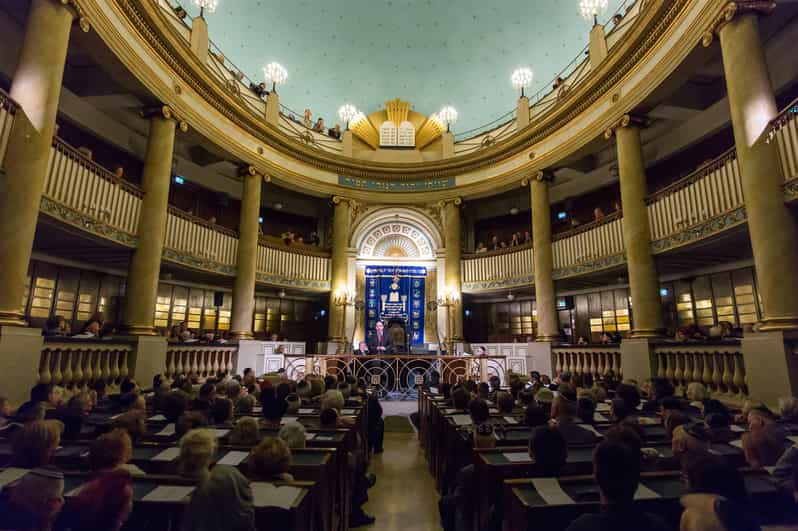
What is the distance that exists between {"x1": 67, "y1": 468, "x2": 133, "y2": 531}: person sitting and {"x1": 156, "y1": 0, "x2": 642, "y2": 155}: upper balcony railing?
36.3 ft

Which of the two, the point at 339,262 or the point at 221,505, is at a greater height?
the point at 339,262

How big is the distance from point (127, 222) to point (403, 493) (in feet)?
27.3

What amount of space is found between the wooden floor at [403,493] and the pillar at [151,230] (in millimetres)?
6114

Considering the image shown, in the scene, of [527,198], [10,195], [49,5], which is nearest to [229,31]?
[49,5]

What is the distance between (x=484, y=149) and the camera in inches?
591

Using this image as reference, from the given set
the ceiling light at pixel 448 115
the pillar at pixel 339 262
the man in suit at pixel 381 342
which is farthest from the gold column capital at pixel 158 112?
the ceiling light at pixel 448 115

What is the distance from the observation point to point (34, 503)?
1.88 metres

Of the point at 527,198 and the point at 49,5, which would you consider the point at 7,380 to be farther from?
the point at 527,198

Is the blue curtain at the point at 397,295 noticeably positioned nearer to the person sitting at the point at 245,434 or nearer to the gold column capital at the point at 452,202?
the gold column capital at the point at 452,202

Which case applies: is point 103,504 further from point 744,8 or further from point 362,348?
point 362,348

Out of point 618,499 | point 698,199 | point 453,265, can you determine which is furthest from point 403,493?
point 453,265

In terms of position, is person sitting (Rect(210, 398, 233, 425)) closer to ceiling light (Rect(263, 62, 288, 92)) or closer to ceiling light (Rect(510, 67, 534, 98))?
ceiling light (Rect(263, 62, 288, 92))

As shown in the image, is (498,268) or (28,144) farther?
(498,268)

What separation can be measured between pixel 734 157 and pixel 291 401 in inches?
→ 357
